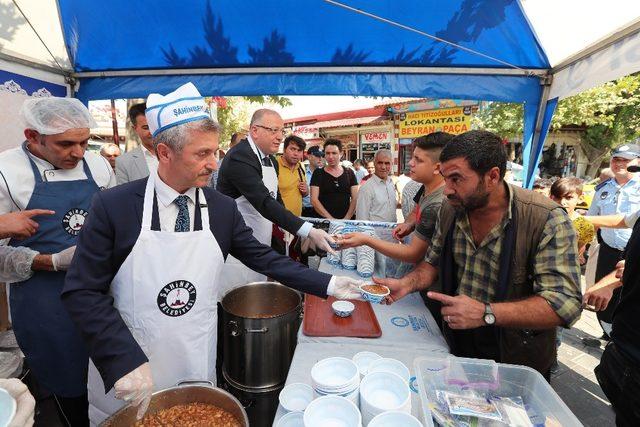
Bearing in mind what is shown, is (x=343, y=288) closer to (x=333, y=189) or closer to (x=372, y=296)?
(x=372, y=296)

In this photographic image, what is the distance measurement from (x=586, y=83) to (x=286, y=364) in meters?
3.50

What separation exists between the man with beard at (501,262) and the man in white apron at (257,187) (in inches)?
45.2

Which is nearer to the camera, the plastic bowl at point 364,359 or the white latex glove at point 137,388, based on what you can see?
the white latex glove at point 137,388

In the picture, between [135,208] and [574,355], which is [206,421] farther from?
[574,355]

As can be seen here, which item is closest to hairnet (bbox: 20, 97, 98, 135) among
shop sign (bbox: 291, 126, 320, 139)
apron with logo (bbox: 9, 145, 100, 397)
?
apron with logo (bbox: 9, 145, 100, 397)

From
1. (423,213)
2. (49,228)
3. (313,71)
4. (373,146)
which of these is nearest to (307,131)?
(373,146)

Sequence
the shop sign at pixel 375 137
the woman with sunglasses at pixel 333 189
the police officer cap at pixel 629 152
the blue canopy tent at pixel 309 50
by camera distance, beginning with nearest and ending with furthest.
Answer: the blue canopy tent at pixel 309 50, the police officer cap at pixel 629 152, the woman with sunglasses at pixel 333 189, the shop sign at pixel 375 137

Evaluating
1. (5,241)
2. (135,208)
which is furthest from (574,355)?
(5,241)

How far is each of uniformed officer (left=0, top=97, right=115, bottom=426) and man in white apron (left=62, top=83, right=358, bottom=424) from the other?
438 millimetres

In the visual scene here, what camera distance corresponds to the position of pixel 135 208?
1.58 meters

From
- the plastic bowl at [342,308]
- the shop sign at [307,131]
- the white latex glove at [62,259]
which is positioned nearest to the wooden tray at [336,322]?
the plastic bowl at [342,308]

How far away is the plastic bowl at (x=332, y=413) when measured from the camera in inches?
43.8

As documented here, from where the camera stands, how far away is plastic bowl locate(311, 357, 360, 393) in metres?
1.22

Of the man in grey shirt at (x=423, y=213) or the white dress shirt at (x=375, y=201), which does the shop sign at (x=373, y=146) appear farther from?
the man in grey shirt at (x=423, y=213)
